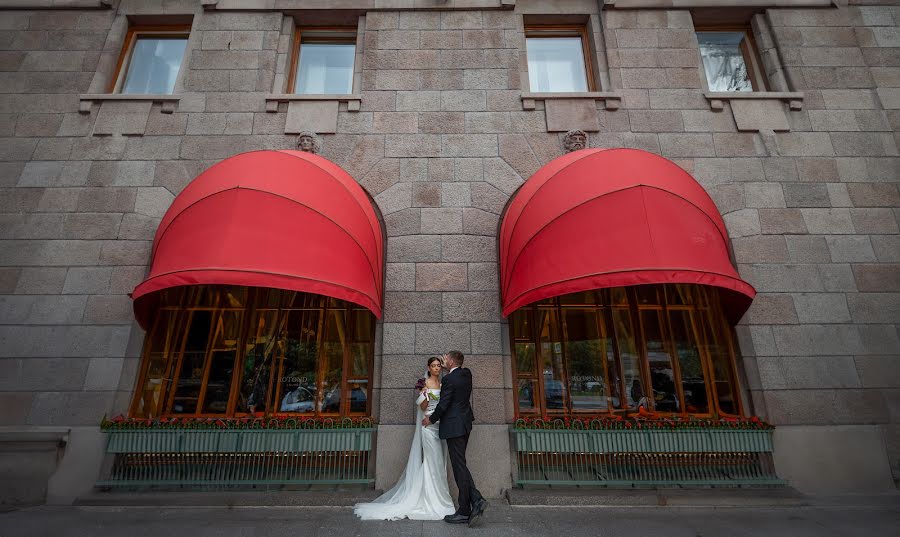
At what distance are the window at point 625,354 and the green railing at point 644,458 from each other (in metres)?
0.60

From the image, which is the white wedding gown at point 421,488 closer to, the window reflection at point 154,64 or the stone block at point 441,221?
the stone block at point 441,221

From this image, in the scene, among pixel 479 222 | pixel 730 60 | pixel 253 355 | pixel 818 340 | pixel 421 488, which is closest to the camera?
pixel 421 488

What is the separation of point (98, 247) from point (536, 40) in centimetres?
1021

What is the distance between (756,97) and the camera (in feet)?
A: 28.2

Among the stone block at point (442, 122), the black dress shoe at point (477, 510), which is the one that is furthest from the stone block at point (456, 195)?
the black dress shoe at point (477, 510)

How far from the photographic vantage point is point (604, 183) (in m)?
5.97

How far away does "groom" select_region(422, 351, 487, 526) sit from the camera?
209 inches

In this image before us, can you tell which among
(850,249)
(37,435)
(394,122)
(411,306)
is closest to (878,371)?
(850,249)

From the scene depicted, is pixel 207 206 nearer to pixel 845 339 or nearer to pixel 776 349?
pixel 776 349

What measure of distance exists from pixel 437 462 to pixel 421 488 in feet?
1.34

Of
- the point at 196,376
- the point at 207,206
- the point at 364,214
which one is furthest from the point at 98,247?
the point at 364,214

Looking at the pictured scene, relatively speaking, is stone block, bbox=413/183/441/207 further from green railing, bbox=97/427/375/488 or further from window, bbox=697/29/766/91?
window, bbox=697/29/766/91

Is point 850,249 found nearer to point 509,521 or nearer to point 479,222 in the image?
point 479,222

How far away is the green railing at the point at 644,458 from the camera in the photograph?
643 centimetres
